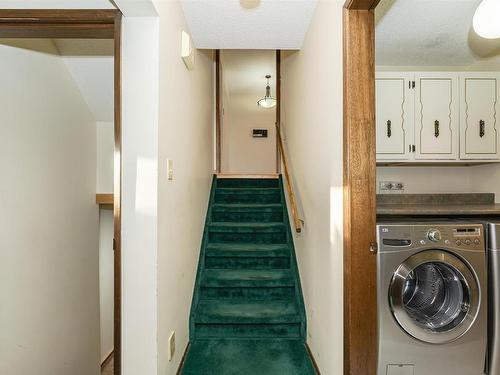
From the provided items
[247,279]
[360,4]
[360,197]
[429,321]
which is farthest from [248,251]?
[360,4]

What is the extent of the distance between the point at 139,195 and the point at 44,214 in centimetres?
131

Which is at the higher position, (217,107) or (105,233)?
(217,107)

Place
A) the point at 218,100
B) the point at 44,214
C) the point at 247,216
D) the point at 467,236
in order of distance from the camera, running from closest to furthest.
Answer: the point at 467,236 < the point at 44,214 < the point at 247,216 < the point at 218,100

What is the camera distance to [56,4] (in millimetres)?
1558

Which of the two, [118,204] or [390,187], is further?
[390,187]

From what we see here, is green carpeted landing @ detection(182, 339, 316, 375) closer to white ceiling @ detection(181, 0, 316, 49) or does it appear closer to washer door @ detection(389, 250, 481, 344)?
washer door @ detection(389, 250, 481, 344)

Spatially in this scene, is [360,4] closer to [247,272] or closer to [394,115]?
[394,115]

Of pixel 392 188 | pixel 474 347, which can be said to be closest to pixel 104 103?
pixel 392 188

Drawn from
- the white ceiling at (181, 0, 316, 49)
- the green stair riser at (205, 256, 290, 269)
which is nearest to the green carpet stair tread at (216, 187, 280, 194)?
the green stair riser at (205, 256, 290, 269)

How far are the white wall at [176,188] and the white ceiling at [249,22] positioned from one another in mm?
198

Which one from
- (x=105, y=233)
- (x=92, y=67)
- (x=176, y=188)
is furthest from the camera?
(x=105, y=233)

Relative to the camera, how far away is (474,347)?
178 centimetres

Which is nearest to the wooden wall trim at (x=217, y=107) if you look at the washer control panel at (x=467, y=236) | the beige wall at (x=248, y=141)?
the beige wall at (x=248, y=141)

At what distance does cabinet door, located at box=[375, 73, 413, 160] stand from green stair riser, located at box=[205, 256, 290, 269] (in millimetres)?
1329
